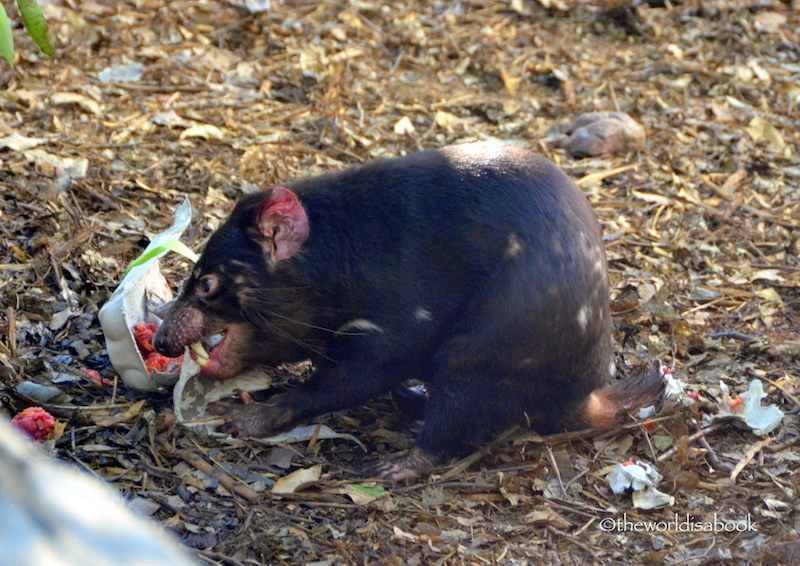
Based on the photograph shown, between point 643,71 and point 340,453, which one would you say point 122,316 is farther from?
point 643,71

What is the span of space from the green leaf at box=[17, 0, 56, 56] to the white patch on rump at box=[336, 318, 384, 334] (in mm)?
1481

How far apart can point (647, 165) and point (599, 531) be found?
10.8 ft

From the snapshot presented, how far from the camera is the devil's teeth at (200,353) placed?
3443 millimetres

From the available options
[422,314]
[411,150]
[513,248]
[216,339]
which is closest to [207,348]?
[216,339]

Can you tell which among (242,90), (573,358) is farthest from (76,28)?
(573,358)

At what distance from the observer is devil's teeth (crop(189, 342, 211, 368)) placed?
344cm

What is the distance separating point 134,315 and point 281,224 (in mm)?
760

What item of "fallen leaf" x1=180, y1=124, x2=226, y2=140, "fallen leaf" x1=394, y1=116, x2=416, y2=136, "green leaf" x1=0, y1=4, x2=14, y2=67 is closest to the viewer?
"green leaf" x1=0, y1=4, x2=14, y2=67

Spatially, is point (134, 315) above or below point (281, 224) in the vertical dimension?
below

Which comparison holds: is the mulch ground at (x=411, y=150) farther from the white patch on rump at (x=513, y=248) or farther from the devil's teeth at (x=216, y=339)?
the white patch on rump at (x=513, y=248)

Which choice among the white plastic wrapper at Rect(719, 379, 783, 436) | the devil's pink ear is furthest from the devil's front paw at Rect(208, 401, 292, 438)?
the white plastic wrapper at Rect(719, 379, 783, 436)

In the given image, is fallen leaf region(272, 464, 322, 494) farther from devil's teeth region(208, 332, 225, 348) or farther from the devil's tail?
the devil's tail

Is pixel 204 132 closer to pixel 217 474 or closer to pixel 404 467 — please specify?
pixel 217 474

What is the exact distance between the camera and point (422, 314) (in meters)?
3.32
